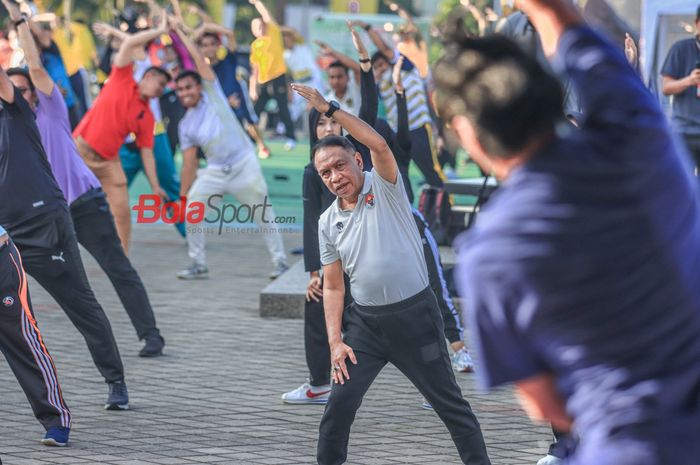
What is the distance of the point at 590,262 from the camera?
2287mm

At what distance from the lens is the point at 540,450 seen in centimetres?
611

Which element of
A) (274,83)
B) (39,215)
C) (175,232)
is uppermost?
(39,215)

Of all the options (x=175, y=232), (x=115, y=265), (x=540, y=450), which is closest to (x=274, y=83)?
(x=175, y=232)

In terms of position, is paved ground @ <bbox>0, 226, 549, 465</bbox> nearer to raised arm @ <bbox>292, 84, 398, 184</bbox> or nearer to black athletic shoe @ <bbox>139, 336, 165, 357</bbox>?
black athletic shoe @ <bbox>139, 336, 165, 357</bbox>

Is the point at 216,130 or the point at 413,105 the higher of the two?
the point at 216,130

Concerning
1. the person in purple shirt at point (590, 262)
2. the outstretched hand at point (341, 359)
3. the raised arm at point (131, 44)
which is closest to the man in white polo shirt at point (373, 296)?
the outstretched hand at point (341, 359)

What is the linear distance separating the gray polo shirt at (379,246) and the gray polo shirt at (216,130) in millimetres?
5983

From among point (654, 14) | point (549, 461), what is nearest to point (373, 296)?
point (549, 461)

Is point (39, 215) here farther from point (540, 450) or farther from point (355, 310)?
point (540, 450)

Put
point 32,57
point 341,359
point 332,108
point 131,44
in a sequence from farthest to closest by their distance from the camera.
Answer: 1. point 131,44
2. point 32,57
3. point 332,108
4. point 341,359

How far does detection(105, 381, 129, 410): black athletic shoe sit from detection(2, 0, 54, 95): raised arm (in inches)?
63.3

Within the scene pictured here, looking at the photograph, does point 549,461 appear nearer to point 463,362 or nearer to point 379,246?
point 379,246

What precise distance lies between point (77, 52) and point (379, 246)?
13001 mm

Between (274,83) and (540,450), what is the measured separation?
17.1m
